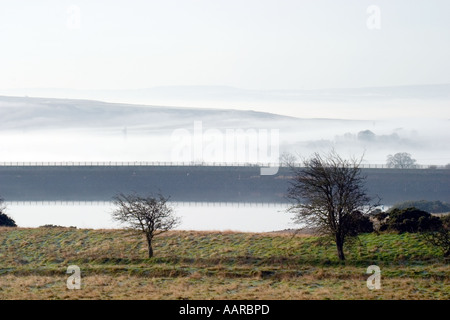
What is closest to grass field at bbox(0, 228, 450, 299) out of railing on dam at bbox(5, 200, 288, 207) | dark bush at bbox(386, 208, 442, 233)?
dark bush at bbox(386, 208, 442, 233)

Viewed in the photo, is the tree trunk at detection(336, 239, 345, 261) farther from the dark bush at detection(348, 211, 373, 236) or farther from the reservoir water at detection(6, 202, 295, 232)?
the reservoir water at detection(6, 202, 295, 232)

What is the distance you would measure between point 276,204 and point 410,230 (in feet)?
341

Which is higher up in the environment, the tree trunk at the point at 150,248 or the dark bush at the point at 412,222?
the dark bush at the point at 412,222

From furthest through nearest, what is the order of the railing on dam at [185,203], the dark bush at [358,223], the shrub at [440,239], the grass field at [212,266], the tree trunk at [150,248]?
1. the railing on dam at [185,203]
2. the tree trunk at [150,248]
3. the dark bush at [358,223]
4. the shrub at [440,239]
5. the grass field at [212,266]

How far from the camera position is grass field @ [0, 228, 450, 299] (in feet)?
116

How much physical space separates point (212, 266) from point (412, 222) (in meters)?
16.9

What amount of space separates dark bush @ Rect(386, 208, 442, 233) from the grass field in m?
1.88

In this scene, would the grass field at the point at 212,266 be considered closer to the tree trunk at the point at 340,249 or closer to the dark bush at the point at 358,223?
the tree trunk at the point at 340,249

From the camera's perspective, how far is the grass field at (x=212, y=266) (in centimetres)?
3525

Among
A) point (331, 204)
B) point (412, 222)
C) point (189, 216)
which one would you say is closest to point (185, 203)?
point (189, 216)

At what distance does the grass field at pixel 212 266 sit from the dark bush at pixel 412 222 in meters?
1.88

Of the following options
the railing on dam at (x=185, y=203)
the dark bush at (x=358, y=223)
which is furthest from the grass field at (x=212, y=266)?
the railing on dam at (x=185, y=203)
